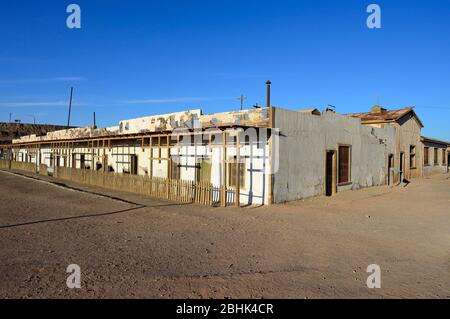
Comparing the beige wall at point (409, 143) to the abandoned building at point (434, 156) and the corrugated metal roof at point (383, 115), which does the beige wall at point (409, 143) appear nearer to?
the corrugated metal roof at point (383, 115)

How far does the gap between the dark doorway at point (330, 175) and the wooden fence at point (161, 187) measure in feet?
18.0

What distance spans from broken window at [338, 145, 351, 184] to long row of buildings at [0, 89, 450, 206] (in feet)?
0.16

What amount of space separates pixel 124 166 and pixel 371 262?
16.6 meters

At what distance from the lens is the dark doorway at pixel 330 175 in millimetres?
14961

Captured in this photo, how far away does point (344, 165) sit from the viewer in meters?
16.1

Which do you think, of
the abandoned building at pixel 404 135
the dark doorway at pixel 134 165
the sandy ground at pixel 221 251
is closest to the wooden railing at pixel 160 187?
the sandy ground at pixel 221 251

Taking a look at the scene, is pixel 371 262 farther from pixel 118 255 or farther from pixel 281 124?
pixel 281 124

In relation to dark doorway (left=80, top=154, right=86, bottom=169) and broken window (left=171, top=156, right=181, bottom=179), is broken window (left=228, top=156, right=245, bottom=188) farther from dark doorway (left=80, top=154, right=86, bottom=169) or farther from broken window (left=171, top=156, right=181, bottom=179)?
dark doorway (left=80, top=154, right=86, bottom=169)

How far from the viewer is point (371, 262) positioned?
5539 millimetres

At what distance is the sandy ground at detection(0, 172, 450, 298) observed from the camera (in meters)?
4.32

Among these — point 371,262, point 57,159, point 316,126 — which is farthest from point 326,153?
point 57,159

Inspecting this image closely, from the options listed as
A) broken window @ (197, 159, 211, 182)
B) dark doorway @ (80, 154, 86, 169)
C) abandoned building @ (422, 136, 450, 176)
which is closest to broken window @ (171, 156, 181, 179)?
broken window @ (197, 159, 211, 182)
